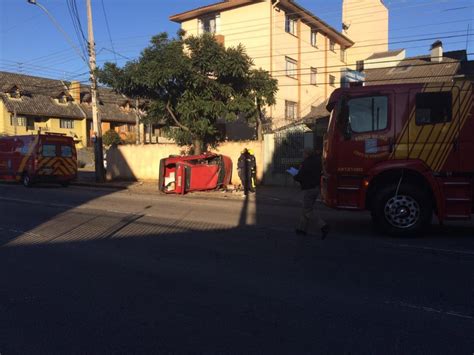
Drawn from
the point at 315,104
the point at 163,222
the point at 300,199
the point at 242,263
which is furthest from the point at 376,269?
the point at 315,104

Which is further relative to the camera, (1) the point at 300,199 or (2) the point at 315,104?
(2) the point at 315,104

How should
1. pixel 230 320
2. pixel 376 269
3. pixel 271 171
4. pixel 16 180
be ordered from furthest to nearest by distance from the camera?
1. pixel 16 180
2. pixel 271 171
3. pixel 376 269
4. pixel 230 320

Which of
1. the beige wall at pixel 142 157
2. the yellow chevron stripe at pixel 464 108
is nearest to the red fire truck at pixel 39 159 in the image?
the beige wall at pixel 142 157

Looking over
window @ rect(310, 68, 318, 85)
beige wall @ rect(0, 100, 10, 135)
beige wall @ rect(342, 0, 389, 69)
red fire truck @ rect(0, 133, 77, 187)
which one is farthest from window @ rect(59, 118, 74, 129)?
beige wall @ rect(342, 0, 389, 69)

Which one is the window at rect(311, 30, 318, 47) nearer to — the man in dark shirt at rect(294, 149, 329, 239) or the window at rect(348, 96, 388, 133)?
the window at rect(348, 96, 388, 133)

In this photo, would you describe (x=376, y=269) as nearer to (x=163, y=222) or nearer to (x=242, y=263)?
(x=242, y=263)

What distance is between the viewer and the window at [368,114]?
8188mm

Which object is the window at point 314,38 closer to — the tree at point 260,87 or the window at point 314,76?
the window at point 314,76

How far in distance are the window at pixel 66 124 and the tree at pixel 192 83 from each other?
29.6 meters

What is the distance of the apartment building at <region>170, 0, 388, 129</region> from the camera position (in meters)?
27.1

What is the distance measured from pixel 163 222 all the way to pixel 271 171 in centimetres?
1016

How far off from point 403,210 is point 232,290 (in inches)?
168

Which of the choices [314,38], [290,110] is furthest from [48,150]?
[314,38]

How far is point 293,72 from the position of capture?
29781mm
